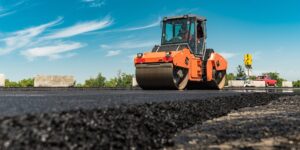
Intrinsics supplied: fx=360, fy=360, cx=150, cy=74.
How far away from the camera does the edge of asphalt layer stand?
2.03 metres

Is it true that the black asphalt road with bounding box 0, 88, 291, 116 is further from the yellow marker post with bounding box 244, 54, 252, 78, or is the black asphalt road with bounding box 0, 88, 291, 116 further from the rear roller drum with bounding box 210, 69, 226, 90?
the yellow marker post with bounding box 244, 54, 252, 78

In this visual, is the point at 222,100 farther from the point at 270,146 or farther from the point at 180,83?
the point at 180,83

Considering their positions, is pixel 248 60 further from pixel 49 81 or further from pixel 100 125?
pixel 100 125

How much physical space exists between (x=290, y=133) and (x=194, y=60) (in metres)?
9.46

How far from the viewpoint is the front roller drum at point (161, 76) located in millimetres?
11933

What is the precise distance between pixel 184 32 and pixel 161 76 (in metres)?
2.21

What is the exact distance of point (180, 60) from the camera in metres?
12.2

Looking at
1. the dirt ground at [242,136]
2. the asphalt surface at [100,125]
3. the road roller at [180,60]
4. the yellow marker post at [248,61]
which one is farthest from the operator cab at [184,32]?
the yellow marker post at [248,61]

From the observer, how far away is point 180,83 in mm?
12531

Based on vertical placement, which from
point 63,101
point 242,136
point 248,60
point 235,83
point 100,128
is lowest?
point 242,136

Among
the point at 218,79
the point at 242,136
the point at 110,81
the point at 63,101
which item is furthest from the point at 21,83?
the point at 242,136

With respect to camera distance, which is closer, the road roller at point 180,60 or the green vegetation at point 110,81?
the road roller at point 180,60

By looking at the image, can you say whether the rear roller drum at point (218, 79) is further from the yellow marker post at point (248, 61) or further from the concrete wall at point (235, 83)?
the yellow marker post at point (248, 61)

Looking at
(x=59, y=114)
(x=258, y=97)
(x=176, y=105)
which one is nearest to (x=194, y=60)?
(x=258, y=97)
